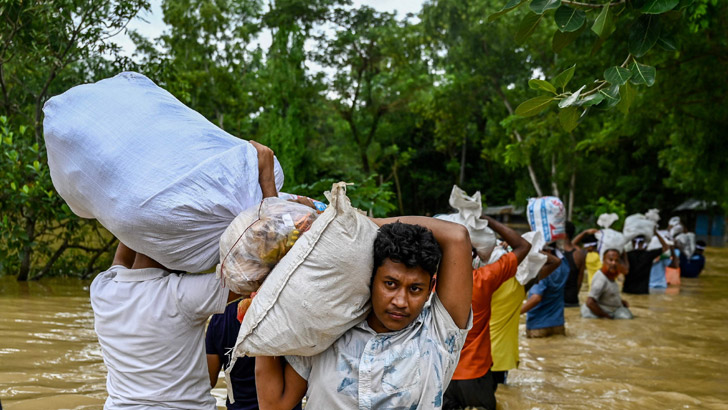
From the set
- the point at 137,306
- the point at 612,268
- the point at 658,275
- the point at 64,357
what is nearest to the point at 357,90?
the point at 658,275

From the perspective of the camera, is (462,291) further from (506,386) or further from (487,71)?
(487,71)

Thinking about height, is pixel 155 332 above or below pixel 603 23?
below

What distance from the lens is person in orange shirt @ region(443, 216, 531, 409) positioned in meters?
4.34

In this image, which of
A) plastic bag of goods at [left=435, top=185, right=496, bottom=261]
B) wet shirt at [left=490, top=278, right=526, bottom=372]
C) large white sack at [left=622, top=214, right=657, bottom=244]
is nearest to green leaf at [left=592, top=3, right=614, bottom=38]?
plastic bag of goods at [left=435, top=185, right=496, bottom=261]

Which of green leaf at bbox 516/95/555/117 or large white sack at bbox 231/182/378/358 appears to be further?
green leaf at bbox 516/95/555/117

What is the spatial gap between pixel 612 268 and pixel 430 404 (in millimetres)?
8101

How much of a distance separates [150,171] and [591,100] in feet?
4.99

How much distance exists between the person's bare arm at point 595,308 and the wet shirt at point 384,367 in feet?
27.3

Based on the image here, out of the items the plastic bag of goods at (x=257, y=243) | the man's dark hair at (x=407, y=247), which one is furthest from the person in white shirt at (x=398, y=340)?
the plastic bag of goods at (x=257, y=243)

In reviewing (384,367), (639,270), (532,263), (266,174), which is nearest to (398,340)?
(384,367)

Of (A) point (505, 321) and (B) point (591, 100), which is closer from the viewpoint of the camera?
(B) point (591, 100)

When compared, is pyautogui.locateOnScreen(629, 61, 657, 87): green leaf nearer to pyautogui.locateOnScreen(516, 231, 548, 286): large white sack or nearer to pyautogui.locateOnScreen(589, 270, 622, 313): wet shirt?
pyautogui.locateOnScreen(516, 231, 548, 286): large white sack

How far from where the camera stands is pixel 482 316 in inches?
179

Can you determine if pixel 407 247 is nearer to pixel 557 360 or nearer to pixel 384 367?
pixel 384 367
